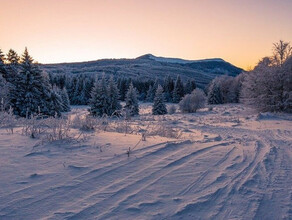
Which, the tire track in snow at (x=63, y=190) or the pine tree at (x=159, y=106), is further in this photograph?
the pine tree at (x=159, y=106)

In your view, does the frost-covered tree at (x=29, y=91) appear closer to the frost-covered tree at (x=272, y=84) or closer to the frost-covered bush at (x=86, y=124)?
the frost-covered bush at (x=86, y=124)

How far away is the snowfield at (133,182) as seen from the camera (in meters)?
2.11

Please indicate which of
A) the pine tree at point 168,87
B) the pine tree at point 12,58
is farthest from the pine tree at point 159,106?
the pine tree at point 168,87

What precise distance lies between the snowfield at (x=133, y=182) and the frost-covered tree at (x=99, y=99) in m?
24.3

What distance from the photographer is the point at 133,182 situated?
2689 millimetres

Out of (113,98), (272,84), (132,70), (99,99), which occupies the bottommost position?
(99,99)

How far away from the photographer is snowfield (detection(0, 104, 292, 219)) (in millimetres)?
2111

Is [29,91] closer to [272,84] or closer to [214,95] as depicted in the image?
[272,84]

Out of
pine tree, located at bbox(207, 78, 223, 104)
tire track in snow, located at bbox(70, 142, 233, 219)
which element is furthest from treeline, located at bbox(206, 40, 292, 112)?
pine tree, located at bbox(207, 78, 223, 104)

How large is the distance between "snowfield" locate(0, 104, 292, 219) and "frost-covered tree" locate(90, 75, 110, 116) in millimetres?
24287

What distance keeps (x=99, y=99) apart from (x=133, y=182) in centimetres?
2653

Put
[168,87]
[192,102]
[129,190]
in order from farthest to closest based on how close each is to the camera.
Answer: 1. [168,87]
2. [192,102]
3. [129,190]

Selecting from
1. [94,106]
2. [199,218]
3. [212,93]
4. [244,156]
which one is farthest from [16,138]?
[212,93]

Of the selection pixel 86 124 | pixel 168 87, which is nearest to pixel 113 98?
pixel 86 124
